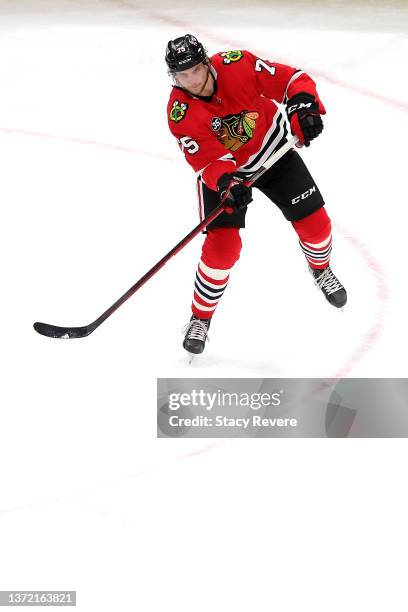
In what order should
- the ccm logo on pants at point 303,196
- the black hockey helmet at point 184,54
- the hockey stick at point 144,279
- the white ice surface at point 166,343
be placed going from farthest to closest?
the ccm logo on pants at point 303,196 < the hockey stick at point 144,279 < the black hockey helmet at point 184,54 < the white ice surface at point 166,343

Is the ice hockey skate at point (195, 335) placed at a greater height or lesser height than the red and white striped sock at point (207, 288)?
lesser

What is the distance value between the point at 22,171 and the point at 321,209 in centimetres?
191

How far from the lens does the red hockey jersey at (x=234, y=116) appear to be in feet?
9.70

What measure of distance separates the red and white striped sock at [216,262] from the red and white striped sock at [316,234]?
0.76 ft

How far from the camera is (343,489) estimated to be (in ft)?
8.70

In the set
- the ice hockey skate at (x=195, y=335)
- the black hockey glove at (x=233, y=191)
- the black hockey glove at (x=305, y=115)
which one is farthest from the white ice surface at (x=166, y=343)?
the black hockey glove at (x=305, y=115)

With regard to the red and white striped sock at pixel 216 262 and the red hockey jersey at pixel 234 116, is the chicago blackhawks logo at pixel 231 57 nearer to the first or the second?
the red hockey jersey at pixel 234 116

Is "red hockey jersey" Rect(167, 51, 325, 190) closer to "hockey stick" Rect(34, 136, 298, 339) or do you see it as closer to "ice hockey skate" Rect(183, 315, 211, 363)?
"hockey stick" Rect(34, 136, 298, 339)

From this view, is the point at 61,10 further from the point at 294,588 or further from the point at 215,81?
the point at 294,588

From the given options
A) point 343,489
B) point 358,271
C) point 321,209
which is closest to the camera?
point 343,489

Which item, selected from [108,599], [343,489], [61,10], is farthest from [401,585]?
[61,10]

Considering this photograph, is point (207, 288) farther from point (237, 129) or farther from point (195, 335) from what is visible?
point (237, 129)

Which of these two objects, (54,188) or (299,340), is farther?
(54,188)

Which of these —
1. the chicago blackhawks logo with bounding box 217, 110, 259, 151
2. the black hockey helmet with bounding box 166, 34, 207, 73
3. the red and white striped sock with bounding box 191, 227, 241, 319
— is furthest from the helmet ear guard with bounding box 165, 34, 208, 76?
the red and white striped sock with bounding box 191, 227, 241, 319
